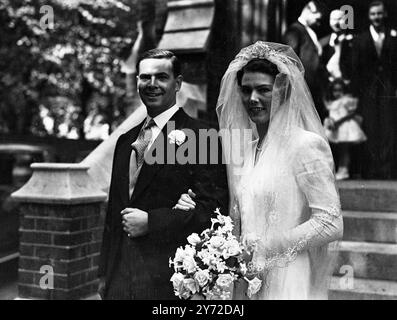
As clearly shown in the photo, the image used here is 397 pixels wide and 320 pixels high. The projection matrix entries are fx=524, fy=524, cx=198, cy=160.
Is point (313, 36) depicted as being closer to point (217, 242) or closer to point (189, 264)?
point (217, 242)

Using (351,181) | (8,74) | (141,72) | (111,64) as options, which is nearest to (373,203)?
(351,181)

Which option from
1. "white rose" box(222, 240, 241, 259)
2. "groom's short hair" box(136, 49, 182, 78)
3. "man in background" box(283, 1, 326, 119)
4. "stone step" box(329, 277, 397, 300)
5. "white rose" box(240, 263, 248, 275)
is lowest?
"stone step" box(329, 277, 397, 300)

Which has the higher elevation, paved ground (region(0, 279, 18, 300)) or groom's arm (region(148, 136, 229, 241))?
groom's arm (region(148, 136, 229, 241))

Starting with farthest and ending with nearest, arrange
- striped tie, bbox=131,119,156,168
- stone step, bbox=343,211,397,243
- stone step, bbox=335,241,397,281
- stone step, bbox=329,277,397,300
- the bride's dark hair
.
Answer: stone step, bbox=343,211,397,243 < stone step, bbox=335,241,397,281 < stone step, bbox=329,277,397,300 < striped tie, bbox=131,119,156,168 < the bride's dark hair

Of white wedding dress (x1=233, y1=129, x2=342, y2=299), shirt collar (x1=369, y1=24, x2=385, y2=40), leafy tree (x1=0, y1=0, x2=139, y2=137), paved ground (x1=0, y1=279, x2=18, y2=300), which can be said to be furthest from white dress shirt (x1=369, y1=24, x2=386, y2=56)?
leafy tree (x1=0, y1=0, x2=139, y2=137)

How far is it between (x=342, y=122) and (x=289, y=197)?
6.83 ft

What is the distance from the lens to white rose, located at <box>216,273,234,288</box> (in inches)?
85.0

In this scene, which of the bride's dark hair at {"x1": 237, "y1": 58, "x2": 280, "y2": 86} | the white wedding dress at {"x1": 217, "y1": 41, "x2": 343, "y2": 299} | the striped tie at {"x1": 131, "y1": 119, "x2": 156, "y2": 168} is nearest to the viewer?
the white wedding dress at {"x1": 217, "y1": 41, "x2": 343, "y2": 299}

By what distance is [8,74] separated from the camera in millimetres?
10078

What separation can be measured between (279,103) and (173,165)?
72cm

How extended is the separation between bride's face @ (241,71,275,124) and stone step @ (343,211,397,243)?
1274 millimetres

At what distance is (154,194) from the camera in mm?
2793

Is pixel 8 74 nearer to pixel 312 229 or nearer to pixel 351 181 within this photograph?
pixel 351 181

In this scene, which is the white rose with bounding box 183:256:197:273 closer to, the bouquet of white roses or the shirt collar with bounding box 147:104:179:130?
the bouquet of white roses
